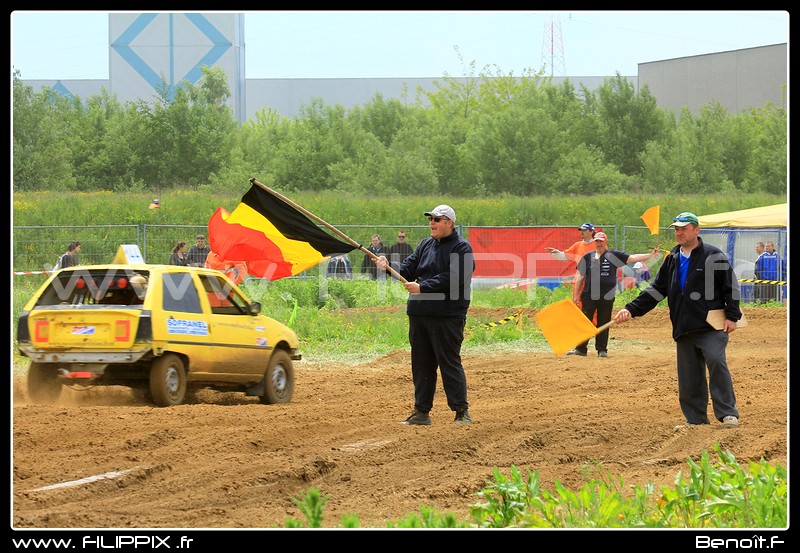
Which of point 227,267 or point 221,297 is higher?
point 227,267

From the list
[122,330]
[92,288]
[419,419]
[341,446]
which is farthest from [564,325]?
[92,288]

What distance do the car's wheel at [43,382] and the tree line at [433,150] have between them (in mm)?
34178

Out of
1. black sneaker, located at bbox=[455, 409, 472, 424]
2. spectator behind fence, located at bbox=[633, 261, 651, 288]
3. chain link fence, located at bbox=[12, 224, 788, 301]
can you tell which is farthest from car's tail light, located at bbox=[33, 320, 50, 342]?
spectator behind fence, located at bbox=[633, 261, 651, 288]

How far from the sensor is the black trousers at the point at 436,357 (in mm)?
10570

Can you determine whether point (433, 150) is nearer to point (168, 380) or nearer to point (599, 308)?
point (599, 308)

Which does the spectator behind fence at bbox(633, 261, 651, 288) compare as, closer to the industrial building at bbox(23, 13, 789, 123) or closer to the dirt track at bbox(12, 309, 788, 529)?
the dirt track at bbox(12, 309, 788, 529)

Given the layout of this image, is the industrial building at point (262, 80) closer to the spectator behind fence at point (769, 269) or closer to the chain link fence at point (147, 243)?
the chain link fence at point (147, 243)

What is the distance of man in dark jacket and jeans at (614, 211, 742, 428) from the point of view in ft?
33.2

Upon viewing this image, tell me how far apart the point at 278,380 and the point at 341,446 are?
3.95 m

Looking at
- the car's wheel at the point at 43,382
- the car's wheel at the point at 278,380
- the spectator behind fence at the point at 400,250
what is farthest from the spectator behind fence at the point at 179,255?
the car's wheel at the point at 43,382

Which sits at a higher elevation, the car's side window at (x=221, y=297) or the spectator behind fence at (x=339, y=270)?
the car's side window at (x=221, y=297)

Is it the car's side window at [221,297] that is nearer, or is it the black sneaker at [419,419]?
the black sneaker at [419,419]

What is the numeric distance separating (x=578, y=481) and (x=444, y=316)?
2812 mm

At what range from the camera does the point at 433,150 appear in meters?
54.3
